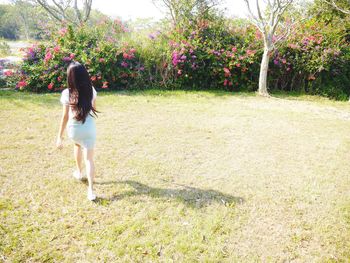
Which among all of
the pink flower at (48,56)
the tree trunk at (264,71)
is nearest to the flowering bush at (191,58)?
the pink flower at (48,56)

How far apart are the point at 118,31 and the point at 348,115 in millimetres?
Answer: 9314

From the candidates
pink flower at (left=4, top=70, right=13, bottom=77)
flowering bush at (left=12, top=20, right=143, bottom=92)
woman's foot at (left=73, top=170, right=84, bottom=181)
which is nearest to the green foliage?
flowering bush at (left=12, top=20, right=143, bottom=92)

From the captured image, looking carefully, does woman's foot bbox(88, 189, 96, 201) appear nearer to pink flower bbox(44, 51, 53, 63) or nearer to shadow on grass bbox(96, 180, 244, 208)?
shadow on grass bbox(96, 180, 244, 208)

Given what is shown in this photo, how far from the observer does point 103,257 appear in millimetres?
2475

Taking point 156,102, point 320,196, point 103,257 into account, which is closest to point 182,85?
point 156,102

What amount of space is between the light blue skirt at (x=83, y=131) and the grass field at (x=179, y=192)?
0.82 metres

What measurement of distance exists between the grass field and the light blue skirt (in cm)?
82

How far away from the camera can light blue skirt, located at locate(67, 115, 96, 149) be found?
2.97m

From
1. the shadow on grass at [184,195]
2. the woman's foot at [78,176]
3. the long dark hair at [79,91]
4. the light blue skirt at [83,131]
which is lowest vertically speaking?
the shadow on grass at [184,195]

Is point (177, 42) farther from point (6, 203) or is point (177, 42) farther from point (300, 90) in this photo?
point (6, 203)

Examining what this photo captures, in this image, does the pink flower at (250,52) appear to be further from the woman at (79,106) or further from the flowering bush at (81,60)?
the woman at (79,106)

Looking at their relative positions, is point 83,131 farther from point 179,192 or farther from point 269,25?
point 269,25

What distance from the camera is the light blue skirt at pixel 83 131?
297 cm

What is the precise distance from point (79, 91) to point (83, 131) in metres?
0.47
